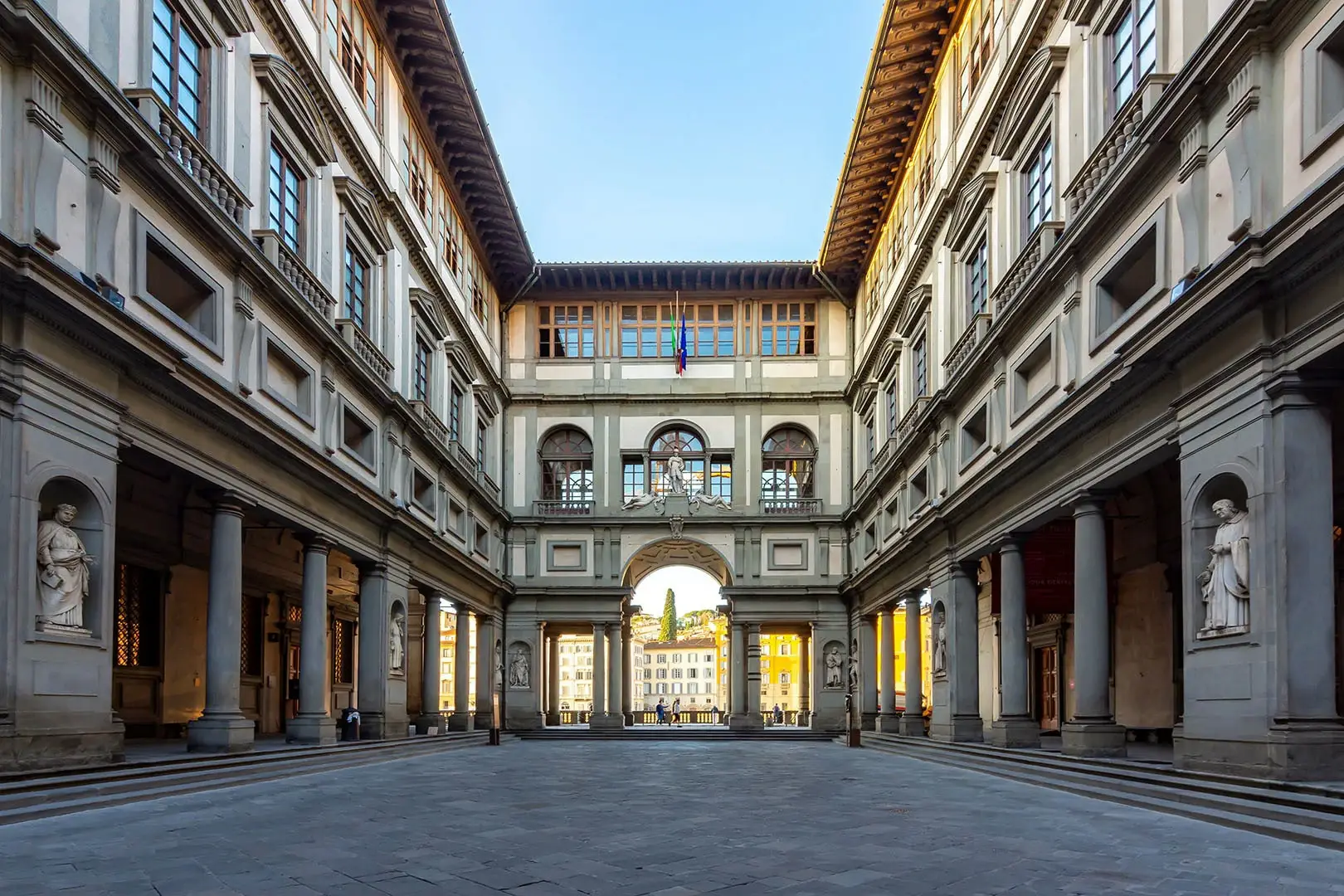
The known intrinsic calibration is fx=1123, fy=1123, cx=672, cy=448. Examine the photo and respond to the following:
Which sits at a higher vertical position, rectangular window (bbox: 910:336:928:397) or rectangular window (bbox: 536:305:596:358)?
rectangular window (bbox: 536:305:596:358)

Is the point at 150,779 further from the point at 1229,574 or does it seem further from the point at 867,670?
the point at 867,670

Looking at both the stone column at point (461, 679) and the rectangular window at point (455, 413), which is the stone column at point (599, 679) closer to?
the stone column at point (461, 679)

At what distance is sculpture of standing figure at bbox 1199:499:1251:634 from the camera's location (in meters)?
12.9

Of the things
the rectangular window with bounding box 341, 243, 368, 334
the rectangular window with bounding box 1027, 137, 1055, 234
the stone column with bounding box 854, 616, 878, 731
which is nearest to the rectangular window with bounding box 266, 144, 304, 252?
the rectangular window with bounding box 341, 243, 368, 334

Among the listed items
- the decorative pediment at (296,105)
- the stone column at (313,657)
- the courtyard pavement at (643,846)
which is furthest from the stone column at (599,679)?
the courtyard pavement at (643,846)

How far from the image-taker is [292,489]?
71.9 ft

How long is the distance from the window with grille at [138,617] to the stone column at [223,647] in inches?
242

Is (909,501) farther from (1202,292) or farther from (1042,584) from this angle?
(1202,292)

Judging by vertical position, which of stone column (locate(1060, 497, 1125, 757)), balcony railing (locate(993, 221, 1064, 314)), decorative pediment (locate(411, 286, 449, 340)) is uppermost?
decorative pediment (locate(411, 286, 449, 340))

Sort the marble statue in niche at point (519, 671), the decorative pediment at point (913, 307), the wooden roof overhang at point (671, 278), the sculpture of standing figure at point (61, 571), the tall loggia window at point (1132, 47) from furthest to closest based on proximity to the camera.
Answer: the wooden roof overhang at point (671, 278), the marble statue in niche at point (519, 671), the decorative pediment at point (913, 307), the tall loggia window at point (1132, 47), the sculpture of standing figure at point (61, 571)

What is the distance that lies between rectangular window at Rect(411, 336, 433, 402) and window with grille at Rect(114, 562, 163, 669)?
8.93 metres

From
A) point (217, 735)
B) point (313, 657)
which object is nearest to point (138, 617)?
point (313, 657)

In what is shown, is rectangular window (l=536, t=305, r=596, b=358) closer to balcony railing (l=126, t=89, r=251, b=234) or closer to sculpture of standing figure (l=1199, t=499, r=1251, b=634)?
balcony railing (l=126, t=89, r=251, b=234)

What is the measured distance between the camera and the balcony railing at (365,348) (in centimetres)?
2500
